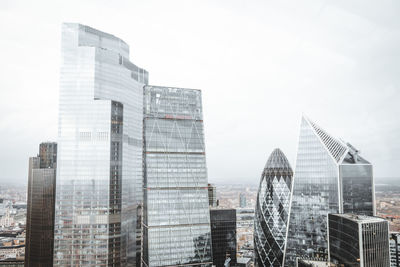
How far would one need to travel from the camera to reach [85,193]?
267 ft

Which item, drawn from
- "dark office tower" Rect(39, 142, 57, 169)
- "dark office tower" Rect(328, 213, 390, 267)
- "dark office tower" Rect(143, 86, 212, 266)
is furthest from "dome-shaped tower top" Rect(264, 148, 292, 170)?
"dark office tower" Rect(39, 142, 57, 169)

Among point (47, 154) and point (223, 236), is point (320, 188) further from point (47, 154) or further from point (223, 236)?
Answer: point (47, 154)

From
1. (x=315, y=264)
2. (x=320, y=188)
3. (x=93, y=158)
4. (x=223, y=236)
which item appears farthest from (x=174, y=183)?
(x=315, y=264)

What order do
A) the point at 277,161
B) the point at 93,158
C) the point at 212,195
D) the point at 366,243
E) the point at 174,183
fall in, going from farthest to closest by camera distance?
the point at 212,195
the point at 277,161
the point at 93,158
the point at 174,183
the point at 366,243

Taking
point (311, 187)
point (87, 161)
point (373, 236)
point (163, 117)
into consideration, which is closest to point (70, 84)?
point (87, 161)

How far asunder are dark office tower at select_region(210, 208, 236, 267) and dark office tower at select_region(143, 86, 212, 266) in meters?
17.9

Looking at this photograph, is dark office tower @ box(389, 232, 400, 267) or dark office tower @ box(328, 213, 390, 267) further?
dark office tower @ box(389, 232, 400, 267)

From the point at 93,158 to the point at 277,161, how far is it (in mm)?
44235

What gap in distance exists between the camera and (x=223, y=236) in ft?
309

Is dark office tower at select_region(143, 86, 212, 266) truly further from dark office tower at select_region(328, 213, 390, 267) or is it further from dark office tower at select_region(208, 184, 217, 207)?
dark office tower at select_region(208, 184, 217, 207)

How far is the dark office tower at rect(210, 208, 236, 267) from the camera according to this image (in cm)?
9294

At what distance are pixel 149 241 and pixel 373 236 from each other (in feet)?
143

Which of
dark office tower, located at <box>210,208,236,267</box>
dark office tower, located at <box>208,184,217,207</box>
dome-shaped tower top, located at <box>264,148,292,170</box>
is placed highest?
dome-shaped tower top, located at <box>264,148,292,170</box>

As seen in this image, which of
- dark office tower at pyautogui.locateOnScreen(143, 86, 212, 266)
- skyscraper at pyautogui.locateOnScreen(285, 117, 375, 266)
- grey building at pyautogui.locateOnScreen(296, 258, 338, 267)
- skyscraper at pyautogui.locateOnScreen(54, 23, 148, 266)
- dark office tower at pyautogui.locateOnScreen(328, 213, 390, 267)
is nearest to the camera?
dark office tower at pyautogui.locateOnScreen(328, 213, 390, 267)
